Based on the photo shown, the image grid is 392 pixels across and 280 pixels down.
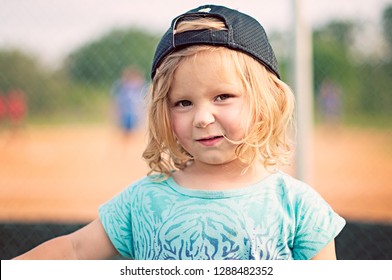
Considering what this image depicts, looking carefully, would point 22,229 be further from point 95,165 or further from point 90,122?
point 90,122

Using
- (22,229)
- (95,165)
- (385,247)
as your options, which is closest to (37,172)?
(95,165)

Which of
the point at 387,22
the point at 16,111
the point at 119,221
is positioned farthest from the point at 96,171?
the point at 119,221

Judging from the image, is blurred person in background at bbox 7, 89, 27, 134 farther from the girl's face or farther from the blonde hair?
the girl's face

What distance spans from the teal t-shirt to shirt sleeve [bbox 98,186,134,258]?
0.17ft

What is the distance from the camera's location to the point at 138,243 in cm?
145

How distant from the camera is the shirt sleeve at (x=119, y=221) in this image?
1.47 metres

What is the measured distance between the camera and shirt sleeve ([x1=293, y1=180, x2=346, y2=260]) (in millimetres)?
1364

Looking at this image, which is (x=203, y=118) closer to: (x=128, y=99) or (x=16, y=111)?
(x=128, y=99)

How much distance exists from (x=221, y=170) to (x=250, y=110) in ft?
0.53

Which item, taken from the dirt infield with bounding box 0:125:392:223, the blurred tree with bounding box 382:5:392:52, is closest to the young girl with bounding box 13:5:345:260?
the dirt infield with bounding box 0:125:392:223

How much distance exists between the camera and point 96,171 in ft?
41.5

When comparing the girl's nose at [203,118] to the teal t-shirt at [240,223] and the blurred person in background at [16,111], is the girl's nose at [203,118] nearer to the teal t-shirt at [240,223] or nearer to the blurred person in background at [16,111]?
the teal t-shirt at [240,223]

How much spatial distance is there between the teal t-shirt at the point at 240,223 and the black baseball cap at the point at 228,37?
290 millimetres

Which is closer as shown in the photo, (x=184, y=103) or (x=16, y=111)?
(x=184, y=103)
